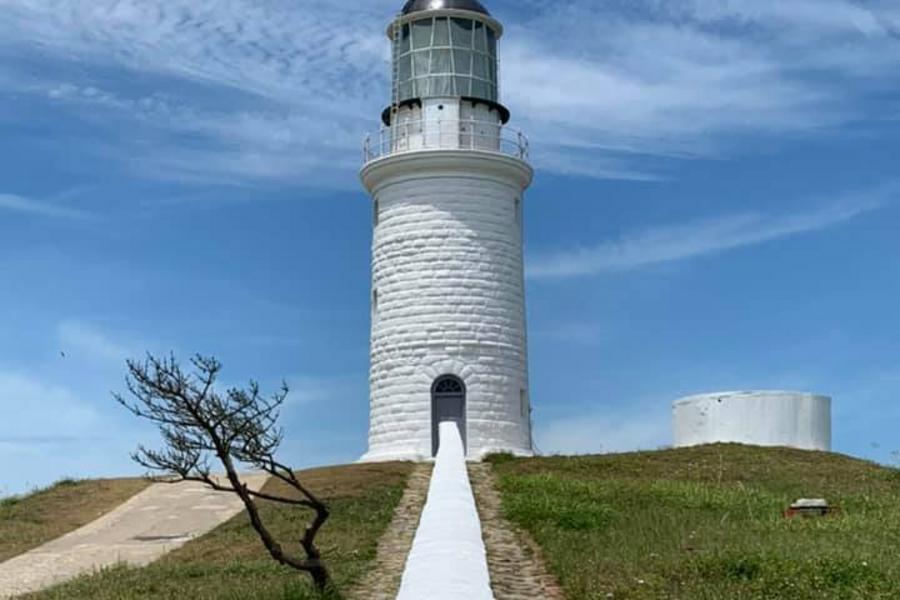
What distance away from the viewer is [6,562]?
18594mm

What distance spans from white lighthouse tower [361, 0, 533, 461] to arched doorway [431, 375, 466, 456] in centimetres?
3

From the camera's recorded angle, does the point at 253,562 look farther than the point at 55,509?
No

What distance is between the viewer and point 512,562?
13.5 metres

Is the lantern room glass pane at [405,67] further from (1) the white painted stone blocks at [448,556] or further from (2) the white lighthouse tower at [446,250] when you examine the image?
(1) the white painted stone blocks at [448,556]

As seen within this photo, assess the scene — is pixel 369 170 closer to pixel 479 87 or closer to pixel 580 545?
pixel 479 87

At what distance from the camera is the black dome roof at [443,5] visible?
3000 cm

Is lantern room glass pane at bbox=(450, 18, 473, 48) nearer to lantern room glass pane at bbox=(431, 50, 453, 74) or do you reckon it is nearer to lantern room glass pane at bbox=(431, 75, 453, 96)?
lantern room glass pane at bbox=(431, 50, 453, 74)

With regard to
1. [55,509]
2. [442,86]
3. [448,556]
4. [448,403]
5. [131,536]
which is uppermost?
[442,86]

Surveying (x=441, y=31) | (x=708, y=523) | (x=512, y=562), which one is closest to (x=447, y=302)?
(x=441, y=31)

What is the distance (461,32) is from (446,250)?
537cm

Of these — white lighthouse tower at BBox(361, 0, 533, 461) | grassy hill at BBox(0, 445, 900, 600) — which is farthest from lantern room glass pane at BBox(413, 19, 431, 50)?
grassy hill at BBox(0, 445, 900, 600)

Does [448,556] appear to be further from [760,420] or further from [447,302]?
[760,420]

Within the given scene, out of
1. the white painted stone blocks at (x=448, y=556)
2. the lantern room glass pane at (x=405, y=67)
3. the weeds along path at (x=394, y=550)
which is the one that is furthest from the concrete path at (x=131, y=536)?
the lantern room glass pane at (x=405, y=67)

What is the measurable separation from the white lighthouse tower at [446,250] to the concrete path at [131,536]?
13.1 ft
